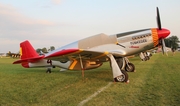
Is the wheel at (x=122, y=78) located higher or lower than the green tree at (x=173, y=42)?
lower

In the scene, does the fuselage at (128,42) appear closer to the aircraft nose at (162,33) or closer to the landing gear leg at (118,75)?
the aircraft nose at (162,33)

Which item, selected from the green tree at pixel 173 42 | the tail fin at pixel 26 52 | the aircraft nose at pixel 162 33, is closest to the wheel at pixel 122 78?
the aircraft nose at pixel 162 33

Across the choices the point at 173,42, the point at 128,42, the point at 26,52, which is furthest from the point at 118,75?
the point at 173,42

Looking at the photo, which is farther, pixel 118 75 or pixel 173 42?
pixel 173 42

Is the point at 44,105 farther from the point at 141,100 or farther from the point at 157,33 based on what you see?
the point at 157,33

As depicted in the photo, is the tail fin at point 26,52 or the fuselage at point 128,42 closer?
the fuselage at point 128,42

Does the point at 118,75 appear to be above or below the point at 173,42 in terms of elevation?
below

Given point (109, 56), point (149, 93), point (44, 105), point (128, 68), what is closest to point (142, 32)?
point (109, 56)

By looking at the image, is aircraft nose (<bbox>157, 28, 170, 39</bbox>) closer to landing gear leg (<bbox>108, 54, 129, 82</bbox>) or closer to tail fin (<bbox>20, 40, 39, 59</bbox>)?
landing gear leg (<bbox>108, 54, 129, 82</bbox>)

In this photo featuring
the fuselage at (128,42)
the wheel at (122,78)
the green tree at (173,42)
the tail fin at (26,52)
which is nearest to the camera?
the wheel at (122,78)

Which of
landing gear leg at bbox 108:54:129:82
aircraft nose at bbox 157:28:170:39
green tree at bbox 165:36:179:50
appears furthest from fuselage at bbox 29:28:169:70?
green tree at bbox 165:36:179:50

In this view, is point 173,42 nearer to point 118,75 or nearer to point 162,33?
point 162,33

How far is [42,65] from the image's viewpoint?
10.5m

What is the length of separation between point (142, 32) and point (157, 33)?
0.67 m
